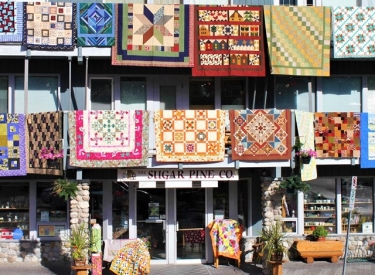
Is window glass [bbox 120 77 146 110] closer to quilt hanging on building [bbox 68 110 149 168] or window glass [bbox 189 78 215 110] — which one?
window glass [bbox 189 78 215 110]

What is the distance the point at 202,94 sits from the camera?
65.1 feet

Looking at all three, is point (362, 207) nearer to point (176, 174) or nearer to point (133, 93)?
point (176, 174)

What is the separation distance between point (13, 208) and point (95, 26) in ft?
18.9

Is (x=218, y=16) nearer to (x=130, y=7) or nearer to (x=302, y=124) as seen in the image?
(x=130, y=7)

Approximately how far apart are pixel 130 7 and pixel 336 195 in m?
8.23

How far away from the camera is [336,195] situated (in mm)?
20266

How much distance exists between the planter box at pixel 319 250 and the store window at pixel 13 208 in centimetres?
780

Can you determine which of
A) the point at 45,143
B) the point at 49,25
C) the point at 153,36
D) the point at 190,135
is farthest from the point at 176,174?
the point at 49,25

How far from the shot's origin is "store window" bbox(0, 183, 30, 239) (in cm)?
1934

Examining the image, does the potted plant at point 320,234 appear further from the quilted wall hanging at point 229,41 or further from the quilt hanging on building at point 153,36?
the quilt hanging on building at point 153,36

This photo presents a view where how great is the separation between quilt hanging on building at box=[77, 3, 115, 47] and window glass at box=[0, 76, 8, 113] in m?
2.82

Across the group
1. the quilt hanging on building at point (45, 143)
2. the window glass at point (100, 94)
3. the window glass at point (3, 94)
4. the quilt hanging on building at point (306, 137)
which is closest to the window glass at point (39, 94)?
the window glass at point (3, 94)

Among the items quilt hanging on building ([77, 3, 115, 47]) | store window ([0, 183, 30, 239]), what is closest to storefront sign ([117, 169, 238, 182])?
store window ([0, 183, 30, 239])

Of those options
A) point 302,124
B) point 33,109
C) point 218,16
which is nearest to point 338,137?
point 302,124
